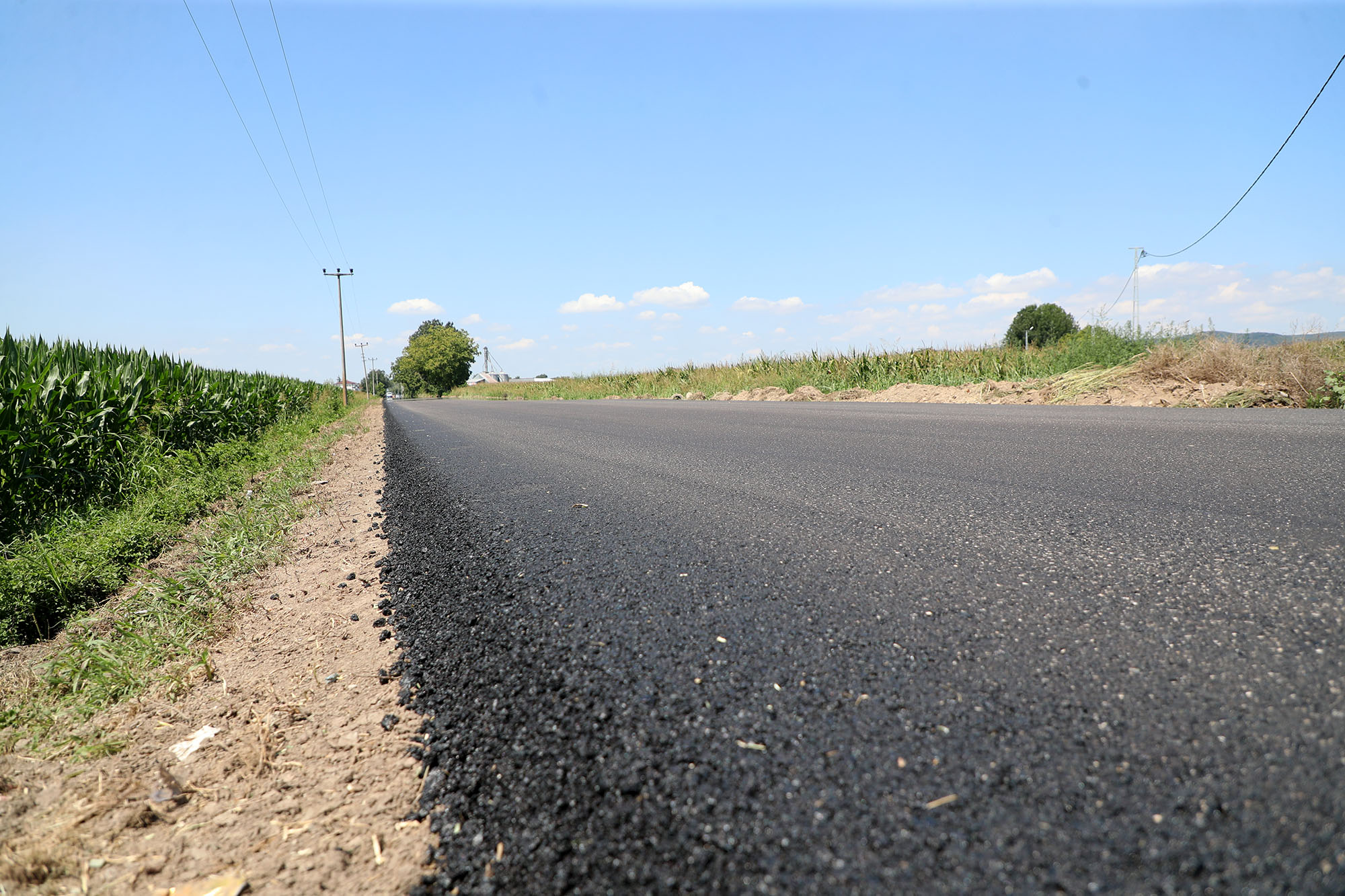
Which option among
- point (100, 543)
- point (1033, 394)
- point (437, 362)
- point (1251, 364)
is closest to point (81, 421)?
point (100, 543)

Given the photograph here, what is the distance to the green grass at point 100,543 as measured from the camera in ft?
12.6

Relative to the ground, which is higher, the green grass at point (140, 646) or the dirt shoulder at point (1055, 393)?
the dirt shoulder at point (1055, 393)

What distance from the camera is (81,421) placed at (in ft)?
22.4

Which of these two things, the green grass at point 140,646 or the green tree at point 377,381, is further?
the green tree at point 377,381

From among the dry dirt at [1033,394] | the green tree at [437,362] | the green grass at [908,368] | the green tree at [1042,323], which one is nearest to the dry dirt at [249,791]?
the dry dirt at [1033,394]

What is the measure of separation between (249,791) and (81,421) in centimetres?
730

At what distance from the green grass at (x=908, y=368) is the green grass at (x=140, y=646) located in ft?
50.0

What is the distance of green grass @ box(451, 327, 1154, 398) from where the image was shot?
48.3ft

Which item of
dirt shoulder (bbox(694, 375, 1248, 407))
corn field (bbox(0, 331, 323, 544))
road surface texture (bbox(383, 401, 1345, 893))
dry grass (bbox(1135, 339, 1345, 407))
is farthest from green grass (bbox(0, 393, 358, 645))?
dry grass (bbox(1135, 339, 1345, 407))

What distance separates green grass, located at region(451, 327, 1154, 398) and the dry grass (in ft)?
3.94

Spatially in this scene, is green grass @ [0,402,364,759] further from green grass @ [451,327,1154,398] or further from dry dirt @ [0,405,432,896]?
green grass @ [451,327,1154,398]

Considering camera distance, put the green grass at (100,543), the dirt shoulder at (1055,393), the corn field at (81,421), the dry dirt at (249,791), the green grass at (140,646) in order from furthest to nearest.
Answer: the dirt shoulder at (1055,393) < the corn field at (81,421) < the green grass at (100,543) < the green grass at (140,646) < the dry dirt at (249,791)

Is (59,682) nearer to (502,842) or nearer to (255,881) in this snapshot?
(255,881)

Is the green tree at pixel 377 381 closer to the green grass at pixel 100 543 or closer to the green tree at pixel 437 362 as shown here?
the green tree at pixel 437 362
